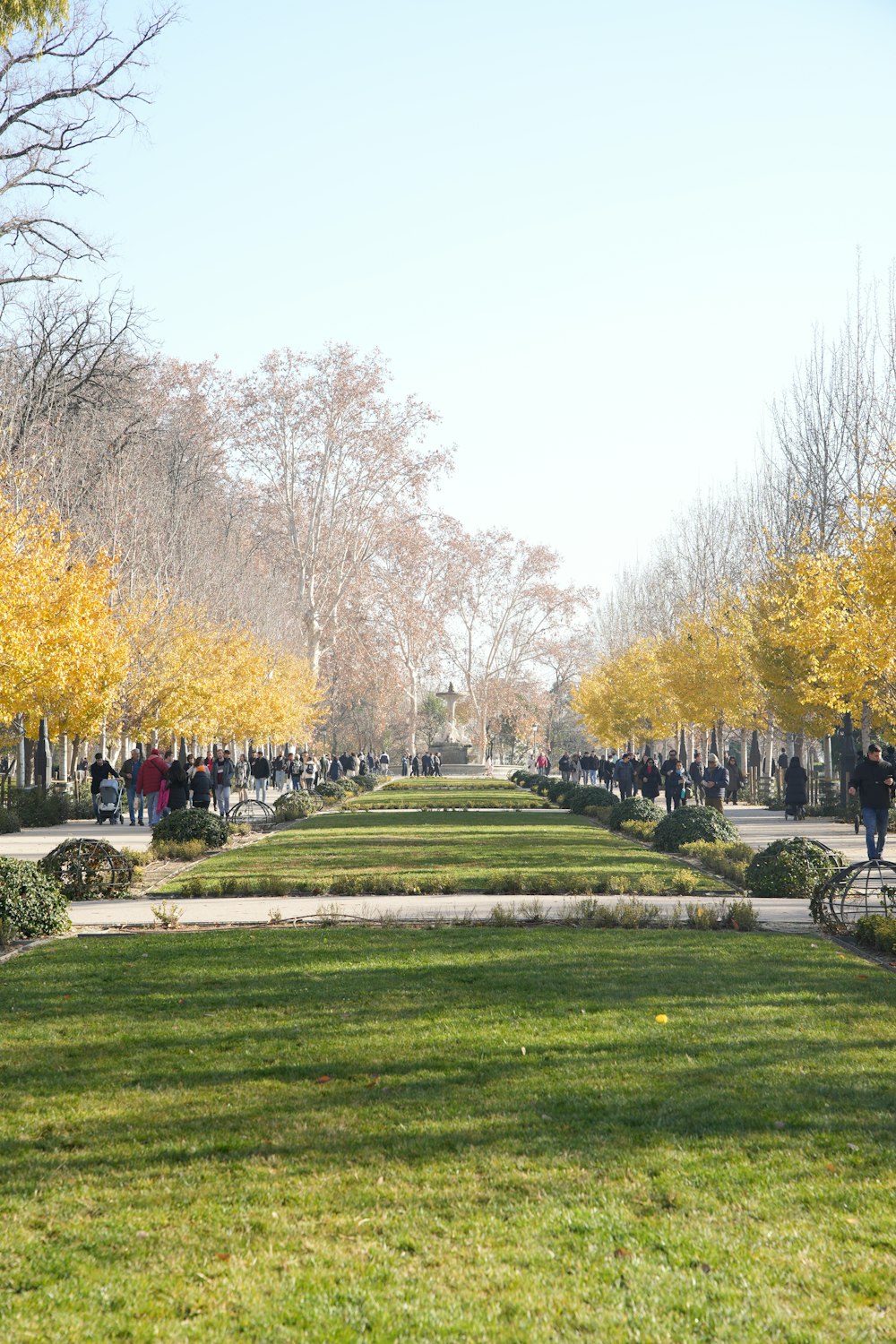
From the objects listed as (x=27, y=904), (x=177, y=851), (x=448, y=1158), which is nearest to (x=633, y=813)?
(x=177, y=851)

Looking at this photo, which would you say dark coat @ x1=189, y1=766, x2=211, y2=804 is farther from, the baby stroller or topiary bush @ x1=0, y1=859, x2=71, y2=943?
topiary bush @ x1=0, y1=859, x2=71, y2=943

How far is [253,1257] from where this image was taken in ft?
15.1

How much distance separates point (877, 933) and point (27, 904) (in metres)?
7.62

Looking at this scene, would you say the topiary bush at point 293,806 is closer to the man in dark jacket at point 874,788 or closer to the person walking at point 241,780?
the person walking at point 241,780

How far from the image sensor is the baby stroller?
2944 centimetres

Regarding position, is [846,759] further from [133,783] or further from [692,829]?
[133,783]

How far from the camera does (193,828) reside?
68.2 feet

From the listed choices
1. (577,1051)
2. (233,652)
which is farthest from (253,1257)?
(233,652)

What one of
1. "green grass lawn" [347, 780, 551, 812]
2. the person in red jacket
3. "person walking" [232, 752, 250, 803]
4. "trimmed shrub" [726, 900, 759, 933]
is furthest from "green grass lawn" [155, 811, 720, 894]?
"person walking" [232, 752, 250, 803]

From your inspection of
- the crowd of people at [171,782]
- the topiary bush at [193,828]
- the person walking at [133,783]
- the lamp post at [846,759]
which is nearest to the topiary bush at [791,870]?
the topiary bush at [193,828]

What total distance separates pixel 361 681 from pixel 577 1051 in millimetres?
70412

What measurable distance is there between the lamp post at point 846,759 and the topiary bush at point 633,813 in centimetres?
603

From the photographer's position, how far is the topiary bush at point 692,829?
20234 millimetres

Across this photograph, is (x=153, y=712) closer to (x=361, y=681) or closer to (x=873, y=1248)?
(x=873, y=1248)
